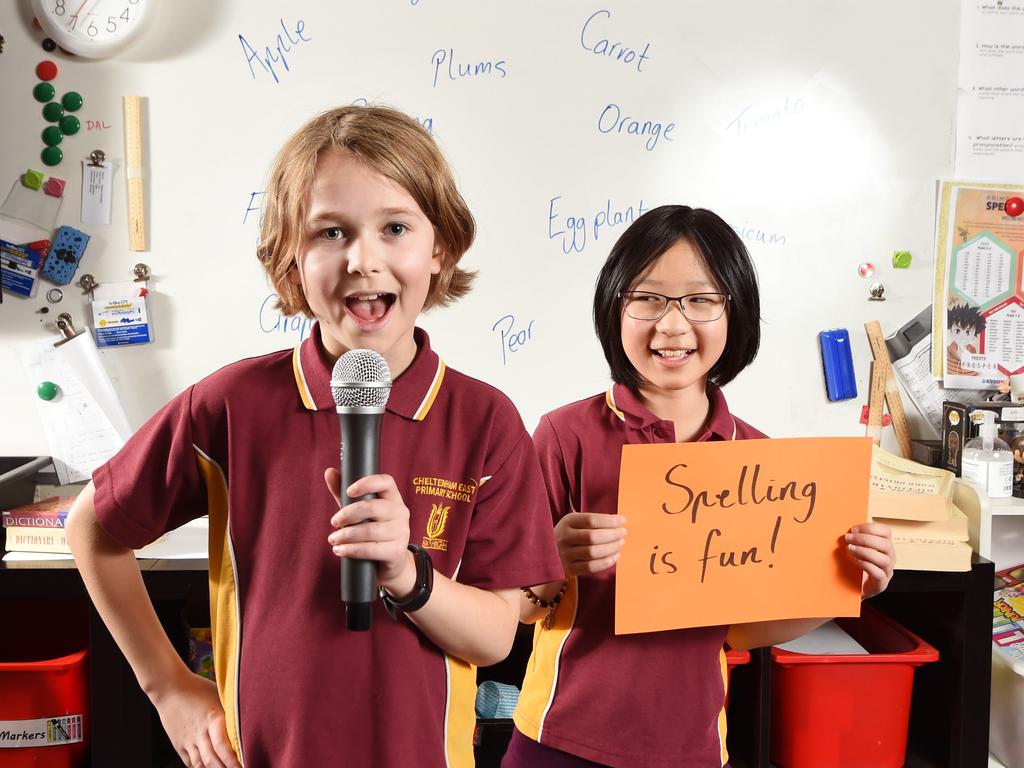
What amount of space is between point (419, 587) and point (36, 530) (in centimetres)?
111

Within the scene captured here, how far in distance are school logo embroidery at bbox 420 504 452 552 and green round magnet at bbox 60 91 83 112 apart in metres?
1.42

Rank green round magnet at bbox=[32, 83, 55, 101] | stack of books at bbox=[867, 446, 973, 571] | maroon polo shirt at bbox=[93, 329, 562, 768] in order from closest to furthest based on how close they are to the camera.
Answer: maroon polo shirt at bbox=[93, 329, 562, 768] → stack of books at bbox=[867, 446, 973, 571] → green round magnet at bbox=[32, 83, 55, 101]

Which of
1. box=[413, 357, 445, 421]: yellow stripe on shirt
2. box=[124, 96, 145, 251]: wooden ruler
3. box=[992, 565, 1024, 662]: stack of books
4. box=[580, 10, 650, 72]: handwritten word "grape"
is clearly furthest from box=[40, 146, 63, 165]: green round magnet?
box=[992, 565, 1024, 662]: stack of books

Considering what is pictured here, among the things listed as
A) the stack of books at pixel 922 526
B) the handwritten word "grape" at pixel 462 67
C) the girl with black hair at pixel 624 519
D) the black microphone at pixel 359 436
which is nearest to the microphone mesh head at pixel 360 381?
the black microphone at pixel 359 436

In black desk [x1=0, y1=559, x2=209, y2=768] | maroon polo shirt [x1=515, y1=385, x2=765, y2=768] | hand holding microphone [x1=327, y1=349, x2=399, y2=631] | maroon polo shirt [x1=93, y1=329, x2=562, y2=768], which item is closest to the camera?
hand holding microphone [x1=327, y1=349, x2=399, y2=631]

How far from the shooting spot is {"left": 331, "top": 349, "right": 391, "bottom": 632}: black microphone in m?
0.62

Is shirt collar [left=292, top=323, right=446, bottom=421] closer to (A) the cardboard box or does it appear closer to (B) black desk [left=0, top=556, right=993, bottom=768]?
(B) black desk [left=0, top=556, right=993, bottom=768]

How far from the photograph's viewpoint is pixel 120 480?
2.52 feet

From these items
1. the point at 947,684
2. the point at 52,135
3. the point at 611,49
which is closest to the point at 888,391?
the point at 947,684

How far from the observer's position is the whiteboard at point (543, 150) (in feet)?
5.80

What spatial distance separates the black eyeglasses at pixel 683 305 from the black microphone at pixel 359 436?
1.39 feet

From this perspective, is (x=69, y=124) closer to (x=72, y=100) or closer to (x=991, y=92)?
(x=72, y=100)

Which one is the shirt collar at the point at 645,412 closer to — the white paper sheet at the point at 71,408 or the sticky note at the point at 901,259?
the sticky note at the point at 901,259

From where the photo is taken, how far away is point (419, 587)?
0.68 m
